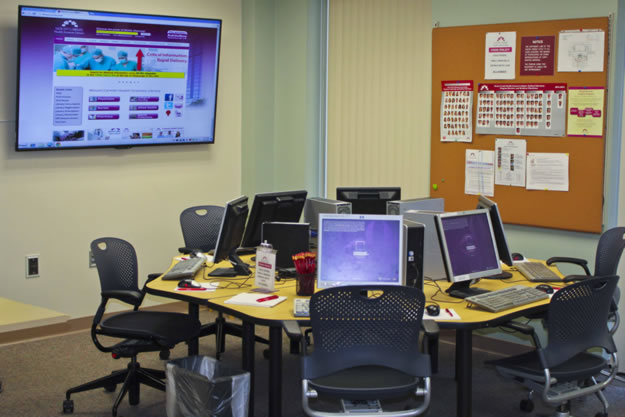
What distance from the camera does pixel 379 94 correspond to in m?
5.96

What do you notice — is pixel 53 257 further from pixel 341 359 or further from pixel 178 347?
pixel 341 359

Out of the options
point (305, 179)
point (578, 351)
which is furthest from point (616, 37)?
point (305, 179)

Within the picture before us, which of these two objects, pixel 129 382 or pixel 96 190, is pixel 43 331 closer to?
pixel 96 190

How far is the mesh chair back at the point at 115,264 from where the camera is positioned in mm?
4258

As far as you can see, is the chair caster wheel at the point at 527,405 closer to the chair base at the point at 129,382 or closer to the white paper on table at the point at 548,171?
the white paper on table at the point at 548,171

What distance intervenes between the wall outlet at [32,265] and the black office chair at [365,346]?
9.22 feet

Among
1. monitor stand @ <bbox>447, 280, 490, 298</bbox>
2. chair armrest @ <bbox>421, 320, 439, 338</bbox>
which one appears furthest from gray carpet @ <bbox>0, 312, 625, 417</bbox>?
chair armrest @ <bbox>421, 320, 439, 338</bbox>

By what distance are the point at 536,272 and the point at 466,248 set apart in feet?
2.22

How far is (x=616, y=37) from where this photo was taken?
4688 mm

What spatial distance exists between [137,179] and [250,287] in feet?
6.77

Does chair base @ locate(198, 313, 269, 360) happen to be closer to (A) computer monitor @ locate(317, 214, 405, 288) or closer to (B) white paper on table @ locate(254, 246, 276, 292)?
(B) white paper on table @ locate(254, 246, 276, 292)

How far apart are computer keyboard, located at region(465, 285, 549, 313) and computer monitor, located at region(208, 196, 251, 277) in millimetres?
1402

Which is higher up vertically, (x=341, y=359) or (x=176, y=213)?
(x=176, y=213)

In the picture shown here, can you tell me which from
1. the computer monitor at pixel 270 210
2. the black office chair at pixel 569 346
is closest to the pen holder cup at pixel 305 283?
the computer monitor at pixel 270 210
